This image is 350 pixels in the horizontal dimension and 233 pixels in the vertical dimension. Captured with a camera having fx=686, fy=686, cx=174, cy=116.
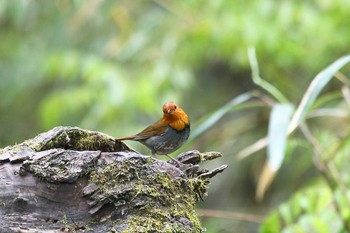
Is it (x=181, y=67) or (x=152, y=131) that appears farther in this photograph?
(x=181, y=67)

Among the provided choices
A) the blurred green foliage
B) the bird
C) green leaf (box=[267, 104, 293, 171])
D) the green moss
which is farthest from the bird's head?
the blurred green foliage

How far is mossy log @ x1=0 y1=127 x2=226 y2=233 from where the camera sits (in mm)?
2086

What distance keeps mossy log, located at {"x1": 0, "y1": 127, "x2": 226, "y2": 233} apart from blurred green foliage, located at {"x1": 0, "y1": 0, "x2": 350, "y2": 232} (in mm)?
2586

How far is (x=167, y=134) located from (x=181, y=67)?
3.07 metres

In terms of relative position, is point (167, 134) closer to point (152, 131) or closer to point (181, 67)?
point (152, 131)

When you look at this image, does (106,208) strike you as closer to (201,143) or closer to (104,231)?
(104,231)

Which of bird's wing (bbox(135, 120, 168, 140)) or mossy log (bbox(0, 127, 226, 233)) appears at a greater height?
bird's wing (bbox(135, 120, 168, 140))

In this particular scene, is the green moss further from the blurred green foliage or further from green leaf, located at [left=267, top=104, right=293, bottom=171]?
the blurred green foliage

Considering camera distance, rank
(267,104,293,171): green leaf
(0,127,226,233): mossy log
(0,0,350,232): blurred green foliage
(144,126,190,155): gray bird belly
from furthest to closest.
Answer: (0,0,350,232): blurred green foliage
(144,126,190,155): gray bird belly
(267,104,293,171): green leaf
(0,127,226,233): mossy log

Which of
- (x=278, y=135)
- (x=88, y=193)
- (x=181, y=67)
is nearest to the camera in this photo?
(x=88, y=193)

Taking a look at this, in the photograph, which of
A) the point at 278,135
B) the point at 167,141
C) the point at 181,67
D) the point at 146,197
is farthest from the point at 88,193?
the point at 181,67

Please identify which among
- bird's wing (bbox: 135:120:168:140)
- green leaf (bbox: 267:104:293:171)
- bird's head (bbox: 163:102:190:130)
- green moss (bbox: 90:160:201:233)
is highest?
bird's head (bbox: 163:102:190:130)

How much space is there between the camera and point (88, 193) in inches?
83.4

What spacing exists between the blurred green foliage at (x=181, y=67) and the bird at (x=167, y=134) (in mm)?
2103
